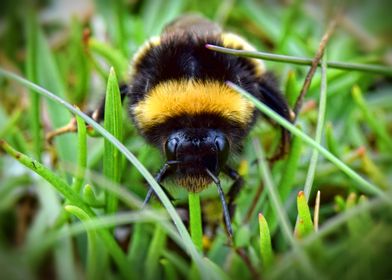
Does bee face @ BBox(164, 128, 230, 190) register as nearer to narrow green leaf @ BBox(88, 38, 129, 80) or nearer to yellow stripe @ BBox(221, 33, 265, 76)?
yellow stripe @ BBox(221, 33, 265, 76)

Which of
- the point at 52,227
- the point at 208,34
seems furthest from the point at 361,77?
the point at 52,227

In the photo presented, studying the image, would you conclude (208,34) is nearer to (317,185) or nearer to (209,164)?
(209,164)

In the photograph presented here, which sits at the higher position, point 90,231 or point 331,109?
point 331,109

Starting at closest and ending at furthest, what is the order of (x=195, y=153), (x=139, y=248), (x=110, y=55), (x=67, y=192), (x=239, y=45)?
(x=195, y=153)
(x=67, y=192)
(x=139, y=248)
(x=239, y=45)
(x=110, y=55)

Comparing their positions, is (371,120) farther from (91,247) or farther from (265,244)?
(91,247)

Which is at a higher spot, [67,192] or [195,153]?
[195,153]

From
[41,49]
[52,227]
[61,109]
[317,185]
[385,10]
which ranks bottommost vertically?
[52,227]

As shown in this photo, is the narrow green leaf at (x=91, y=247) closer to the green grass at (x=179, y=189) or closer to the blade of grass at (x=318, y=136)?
the green grass at (x=179, y=189)

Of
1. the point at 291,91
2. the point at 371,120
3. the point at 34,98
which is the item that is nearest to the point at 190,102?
the point at 291,91
